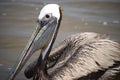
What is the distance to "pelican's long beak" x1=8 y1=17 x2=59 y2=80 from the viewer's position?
4801mm

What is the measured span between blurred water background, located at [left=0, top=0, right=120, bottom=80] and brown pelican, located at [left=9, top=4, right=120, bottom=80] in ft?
4.45

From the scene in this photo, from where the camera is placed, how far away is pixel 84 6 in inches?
372

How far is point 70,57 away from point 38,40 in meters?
0.47

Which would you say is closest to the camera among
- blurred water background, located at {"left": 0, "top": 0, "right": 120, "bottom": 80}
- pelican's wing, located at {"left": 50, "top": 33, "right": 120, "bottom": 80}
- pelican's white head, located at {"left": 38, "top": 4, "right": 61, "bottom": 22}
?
pelican's wing, located at {"left": 50, "top": 33, "right": 120, "bottom": 80}

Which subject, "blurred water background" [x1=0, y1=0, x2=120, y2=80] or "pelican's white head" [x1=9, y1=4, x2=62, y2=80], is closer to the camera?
"pelican's white head" [x1=9, y1=4, x2=62, y2=80]

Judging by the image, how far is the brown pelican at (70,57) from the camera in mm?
4809

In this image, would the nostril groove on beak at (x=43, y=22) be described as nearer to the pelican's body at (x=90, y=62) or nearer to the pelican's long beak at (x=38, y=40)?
the pelican's long beak at (x=38, y=40)

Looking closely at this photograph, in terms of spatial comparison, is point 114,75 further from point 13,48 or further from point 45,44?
point 13,48

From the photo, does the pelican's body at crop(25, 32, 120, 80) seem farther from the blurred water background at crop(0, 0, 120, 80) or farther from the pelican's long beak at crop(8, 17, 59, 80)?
the blurred water background at crop(0, 0, 120, 80)

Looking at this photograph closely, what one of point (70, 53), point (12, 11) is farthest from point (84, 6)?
point (70, 53)

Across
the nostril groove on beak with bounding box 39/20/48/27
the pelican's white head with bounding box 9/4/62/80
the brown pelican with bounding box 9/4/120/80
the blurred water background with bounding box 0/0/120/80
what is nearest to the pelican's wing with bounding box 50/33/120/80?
the brown pelican with bounding box 9/4/120/80

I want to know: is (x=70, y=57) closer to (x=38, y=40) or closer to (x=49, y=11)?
(x=38, y=40)

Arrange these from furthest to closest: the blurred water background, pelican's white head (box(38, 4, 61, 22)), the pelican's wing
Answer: the blurred water background < pelican's white head (box(38, 4, 61, 22)) < the pelican's wing

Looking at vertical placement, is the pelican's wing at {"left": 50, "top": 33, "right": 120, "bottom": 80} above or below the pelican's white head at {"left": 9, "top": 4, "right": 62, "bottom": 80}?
below
